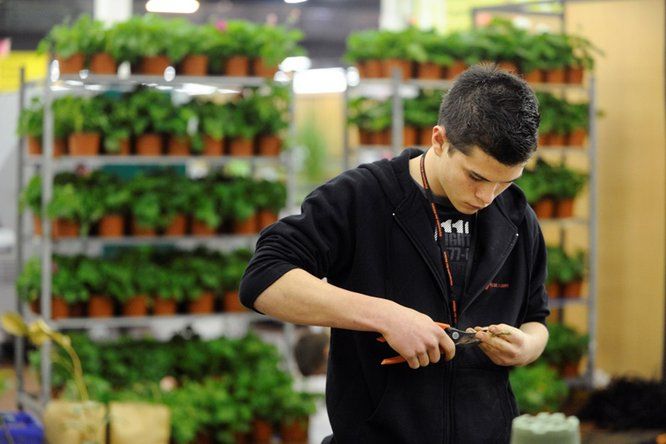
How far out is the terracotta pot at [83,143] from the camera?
5828mm

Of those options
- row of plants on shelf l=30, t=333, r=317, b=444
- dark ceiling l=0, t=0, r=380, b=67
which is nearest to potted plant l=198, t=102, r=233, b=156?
row of plants on shelf l=30, t=333, r=317, b=444

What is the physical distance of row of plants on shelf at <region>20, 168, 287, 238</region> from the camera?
5789mm

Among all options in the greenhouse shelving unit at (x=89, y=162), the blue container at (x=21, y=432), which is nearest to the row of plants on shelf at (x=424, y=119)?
the greenhouse shelving unit at (x=89, y=162)

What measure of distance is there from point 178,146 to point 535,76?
2.50 m

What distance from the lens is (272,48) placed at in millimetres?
6195

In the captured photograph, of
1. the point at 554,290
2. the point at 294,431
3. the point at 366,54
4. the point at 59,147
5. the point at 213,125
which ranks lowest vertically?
the point at 294,431

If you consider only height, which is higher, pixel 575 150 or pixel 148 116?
pixel 148 116

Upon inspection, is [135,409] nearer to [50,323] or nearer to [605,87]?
[50,323]

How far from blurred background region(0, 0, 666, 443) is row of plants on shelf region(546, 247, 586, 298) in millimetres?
15

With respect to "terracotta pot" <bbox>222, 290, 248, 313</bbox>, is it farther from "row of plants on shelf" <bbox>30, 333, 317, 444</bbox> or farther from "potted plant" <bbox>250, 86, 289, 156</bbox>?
"potted plant" <bbox>250, 86, 289, 156</bbox>

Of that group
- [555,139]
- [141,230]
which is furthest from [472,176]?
[555,139]

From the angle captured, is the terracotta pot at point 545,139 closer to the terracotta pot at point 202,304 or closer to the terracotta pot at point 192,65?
the terracotta pot at point 192,65

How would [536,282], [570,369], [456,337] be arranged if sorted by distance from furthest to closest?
[570,369] < [536,282] < [456,337]

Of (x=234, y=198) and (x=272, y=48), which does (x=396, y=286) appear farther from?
(x=272, y=48)
